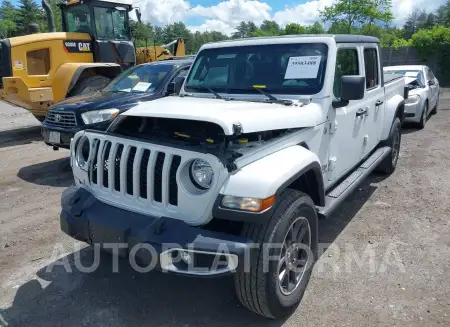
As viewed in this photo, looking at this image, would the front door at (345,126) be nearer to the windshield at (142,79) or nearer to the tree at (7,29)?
the windshield at (142,79)

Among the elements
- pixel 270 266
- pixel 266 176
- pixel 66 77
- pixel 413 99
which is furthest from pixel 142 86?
pixel 413 99

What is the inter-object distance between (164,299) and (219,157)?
4.55 feet

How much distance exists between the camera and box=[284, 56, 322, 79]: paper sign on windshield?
379cm

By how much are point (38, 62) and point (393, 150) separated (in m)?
8.08

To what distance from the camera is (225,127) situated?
2.62 metres

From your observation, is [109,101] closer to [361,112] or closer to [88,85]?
[88,85]

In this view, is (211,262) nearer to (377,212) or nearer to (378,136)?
(377,212)

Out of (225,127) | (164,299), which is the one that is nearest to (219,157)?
(225,127)

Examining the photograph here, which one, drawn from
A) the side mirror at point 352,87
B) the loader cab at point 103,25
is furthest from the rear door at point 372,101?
the loader cab at point 103,25

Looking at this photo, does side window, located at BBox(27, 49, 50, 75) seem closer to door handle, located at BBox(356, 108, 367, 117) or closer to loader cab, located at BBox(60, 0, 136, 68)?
loader cab, located at BBox(60, 0, 136, 68)

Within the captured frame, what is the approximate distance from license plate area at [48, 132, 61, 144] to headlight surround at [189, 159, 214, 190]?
4506mm

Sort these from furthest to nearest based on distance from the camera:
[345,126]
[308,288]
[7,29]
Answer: [7,29], [345,126], [308,288]

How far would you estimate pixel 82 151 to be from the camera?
3379mm

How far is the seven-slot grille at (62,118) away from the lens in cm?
649
